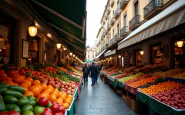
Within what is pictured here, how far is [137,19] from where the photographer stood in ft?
45.8

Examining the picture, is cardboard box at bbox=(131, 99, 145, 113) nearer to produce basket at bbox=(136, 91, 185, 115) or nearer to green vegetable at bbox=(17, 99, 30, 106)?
produce basket at bbox=(136, 91, 185, 115)

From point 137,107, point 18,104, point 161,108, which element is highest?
point 18,104

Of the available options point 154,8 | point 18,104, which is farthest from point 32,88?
point 154,8

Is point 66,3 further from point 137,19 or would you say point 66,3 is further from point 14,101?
point 137,19

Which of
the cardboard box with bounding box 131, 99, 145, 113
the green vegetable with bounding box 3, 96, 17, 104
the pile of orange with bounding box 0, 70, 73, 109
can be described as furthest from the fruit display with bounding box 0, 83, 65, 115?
the cardboard box with bounding box 131, 99, 145, 113

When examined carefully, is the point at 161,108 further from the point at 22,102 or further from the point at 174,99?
the point at 22,102

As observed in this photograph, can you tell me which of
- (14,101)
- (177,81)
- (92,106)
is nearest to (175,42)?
(177,81)

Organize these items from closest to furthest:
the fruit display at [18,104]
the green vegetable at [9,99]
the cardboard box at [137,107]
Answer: the fruit display at [18,104]
the green vegetable at [9,99]
the cardboard box at [137,107]

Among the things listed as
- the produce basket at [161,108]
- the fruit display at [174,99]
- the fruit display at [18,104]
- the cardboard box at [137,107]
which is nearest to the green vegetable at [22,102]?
the fruit display at [18,104]

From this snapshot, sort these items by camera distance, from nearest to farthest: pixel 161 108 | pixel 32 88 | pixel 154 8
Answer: pixel 32 88
pixel 161 108
pixel 154 8

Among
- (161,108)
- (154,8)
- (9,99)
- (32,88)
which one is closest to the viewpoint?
(9,99)

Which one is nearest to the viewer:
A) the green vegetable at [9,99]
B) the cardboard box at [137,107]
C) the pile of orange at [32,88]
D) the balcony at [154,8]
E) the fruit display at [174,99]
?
the green vegetable at [9,99]

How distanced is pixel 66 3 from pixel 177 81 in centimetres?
449

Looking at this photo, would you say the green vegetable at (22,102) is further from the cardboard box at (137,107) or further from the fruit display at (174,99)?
the cardboard box at (137,107)
